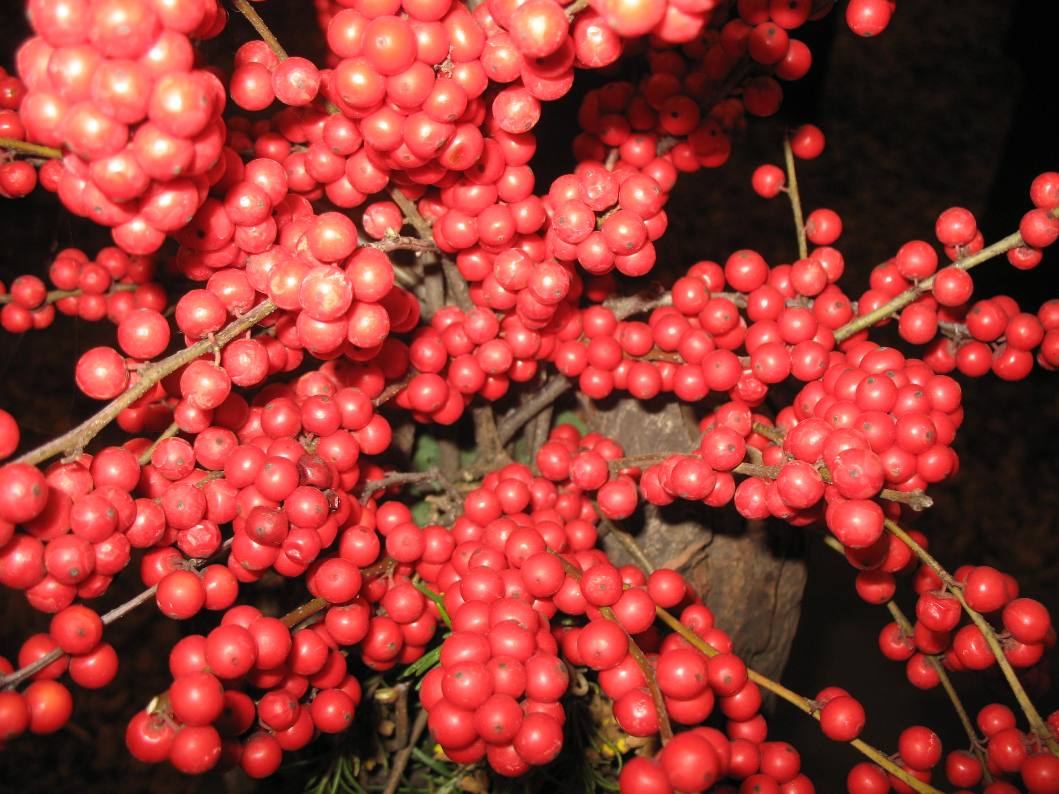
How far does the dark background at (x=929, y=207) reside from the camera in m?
2.11

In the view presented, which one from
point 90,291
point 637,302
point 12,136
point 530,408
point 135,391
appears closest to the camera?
point 135,391

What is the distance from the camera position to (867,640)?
7.82ft

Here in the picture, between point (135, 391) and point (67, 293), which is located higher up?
point (135, 391)

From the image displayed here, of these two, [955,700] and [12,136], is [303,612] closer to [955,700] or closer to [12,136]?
[12,136]

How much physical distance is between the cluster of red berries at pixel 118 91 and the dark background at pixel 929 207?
143 cm

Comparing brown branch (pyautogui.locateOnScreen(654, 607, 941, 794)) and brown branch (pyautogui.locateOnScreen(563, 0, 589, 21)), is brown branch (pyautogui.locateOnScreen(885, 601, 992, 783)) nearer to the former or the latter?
brown branch (pyautogui.locateOnScreen(654, 607, 941, 794))

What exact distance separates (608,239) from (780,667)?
113cm

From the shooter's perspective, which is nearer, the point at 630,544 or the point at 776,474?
the point at 776,474

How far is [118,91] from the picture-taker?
1.76ft

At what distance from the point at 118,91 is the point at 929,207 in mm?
2438

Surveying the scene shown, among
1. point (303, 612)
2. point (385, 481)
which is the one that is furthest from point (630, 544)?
point (303, 612)

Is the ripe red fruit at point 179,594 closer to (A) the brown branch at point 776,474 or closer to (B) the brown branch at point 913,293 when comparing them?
(A) the brown branch at point 776,474

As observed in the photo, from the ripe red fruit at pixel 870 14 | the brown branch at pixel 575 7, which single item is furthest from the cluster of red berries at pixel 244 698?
the ripe red fruit at pixel 870 14

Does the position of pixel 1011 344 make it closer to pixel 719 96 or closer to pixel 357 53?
pixel 719 96
